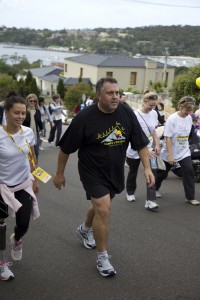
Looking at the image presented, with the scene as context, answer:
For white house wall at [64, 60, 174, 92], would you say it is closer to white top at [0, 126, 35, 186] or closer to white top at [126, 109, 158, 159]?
white top at [126, 109, 158, 159]

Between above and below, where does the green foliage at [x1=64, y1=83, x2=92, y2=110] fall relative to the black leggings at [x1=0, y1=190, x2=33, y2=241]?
below

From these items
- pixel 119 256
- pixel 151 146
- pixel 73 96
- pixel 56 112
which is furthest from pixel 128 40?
pixel 119 256

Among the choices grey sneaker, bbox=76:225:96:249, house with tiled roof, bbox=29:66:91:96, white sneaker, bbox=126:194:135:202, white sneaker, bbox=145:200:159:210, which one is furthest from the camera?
house with tiled roof, bbox=29:66:91:96

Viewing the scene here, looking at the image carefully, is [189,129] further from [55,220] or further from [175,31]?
[175,31]

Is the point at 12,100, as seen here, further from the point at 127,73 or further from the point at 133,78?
the point at 133,78

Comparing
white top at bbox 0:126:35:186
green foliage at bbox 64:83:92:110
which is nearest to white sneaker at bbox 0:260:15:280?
white top at bbox 0:126:35:186

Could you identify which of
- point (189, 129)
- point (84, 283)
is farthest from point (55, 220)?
point (189, 129)

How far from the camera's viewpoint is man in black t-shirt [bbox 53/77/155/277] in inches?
145

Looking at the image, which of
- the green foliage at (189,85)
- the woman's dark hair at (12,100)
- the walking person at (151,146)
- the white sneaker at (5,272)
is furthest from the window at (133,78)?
the white sneaker at (5,272)

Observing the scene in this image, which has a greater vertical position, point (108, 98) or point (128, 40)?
point (128, 40)

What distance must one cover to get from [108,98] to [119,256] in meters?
1.80

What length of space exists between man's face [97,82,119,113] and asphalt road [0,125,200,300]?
1671mm

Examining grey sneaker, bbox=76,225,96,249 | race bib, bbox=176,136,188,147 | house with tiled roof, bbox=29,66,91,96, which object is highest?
race bib, bbox=176,136,188,147

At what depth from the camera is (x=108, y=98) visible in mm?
3611
